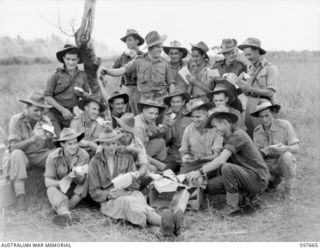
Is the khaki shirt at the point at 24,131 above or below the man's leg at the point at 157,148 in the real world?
above

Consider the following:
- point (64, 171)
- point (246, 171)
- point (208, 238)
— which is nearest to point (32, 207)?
point (64, 171)

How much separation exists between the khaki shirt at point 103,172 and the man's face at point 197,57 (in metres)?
3.07

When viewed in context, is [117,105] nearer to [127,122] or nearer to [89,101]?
[89,101]

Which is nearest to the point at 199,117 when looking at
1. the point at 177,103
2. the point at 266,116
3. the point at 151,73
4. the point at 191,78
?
the point at 177,103

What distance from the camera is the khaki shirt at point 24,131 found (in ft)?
21.9

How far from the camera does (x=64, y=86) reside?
7648 mm

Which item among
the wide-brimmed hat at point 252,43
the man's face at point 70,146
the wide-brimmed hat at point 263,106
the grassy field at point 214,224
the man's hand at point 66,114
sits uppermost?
the wide-brimmed hat at point 252,43

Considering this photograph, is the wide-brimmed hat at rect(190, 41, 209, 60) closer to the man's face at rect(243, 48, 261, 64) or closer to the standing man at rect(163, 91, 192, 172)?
the man's face at rect(243, 48, 261, 64)

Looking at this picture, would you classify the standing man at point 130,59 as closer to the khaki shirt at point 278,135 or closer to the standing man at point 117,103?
the standing man at point 117,103

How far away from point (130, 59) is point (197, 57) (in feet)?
4.69

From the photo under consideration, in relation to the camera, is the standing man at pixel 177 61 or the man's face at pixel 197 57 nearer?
the man's face at pixel 197 57

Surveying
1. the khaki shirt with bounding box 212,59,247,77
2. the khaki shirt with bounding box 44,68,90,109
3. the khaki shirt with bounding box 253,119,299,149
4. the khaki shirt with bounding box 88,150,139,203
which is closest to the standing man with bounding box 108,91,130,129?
the khaki shirt with bounding box 44,68,90,109

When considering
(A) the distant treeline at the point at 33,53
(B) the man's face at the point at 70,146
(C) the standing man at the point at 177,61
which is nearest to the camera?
(B) the man's face at the point at 70,146

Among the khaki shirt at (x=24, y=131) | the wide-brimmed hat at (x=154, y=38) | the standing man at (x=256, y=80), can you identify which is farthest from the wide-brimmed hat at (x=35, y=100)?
the standing man at (x=256, y=80)
